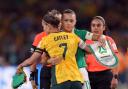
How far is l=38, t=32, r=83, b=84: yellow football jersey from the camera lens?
10.2 m

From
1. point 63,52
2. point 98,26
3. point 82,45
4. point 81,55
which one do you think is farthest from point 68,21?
point 98,26

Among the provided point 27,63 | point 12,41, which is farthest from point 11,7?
point 27,63

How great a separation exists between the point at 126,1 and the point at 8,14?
432 cm

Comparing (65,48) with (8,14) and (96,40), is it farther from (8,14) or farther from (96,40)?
(8,14)

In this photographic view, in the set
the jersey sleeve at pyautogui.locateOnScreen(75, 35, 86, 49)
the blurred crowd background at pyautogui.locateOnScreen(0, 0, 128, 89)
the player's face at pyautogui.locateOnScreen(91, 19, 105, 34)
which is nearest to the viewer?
the jersey sleeve at pyautogui.locateOnScreen(75, 35, 86, 49)

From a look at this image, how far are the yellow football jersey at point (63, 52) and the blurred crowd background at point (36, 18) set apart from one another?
10.1 m

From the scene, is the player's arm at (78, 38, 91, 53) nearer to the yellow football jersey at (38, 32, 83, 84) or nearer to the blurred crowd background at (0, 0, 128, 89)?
the yellow football jersey at (38, 32, 83, 84)

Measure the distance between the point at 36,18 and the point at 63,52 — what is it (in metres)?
13.2

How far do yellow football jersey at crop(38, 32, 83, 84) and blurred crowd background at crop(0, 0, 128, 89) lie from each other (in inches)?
398

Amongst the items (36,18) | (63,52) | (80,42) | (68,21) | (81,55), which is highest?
(68,21)

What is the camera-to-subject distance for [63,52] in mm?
10242

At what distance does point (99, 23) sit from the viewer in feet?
40.1

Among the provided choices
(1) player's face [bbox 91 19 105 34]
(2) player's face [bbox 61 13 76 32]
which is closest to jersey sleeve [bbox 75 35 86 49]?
(2) player's face [bbox 61 13 76 32]

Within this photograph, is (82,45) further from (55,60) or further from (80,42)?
(55,60)
